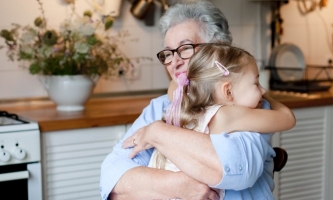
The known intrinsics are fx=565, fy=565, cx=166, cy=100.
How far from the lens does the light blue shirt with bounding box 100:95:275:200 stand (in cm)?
138

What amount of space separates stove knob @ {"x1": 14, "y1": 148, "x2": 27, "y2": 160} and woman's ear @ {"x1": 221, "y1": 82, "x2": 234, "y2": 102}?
3.34ft

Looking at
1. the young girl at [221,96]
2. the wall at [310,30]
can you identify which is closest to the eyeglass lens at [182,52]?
the young girl at [221,96]

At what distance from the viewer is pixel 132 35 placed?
299 cm

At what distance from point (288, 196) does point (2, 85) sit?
1.56 metres

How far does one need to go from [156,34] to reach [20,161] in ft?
3.85

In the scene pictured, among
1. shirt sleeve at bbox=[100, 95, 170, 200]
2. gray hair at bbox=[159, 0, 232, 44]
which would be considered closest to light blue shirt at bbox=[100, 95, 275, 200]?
shirt sleeve at bbox=[100, 95, 170, 200]

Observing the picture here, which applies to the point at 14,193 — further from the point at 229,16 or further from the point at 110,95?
the point at 229,16

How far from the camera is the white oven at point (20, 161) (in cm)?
217

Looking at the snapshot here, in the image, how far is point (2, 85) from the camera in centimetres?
270

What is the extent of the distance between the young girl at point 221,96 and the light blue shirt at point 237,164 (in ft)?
0.13

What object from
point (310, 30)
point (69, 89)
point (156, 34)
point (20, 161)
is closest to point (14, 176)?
point (20, 161)

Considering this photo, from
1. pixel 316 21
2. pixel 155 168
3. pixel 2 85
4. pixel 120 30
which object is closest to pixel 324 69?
pixel 316 21

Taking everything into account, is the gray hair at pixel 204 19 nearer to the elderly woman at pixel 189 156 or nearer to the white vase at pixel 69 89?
the elderly woman at pixel 189 156

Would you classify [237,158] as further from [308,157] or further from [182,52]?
[308,157]
